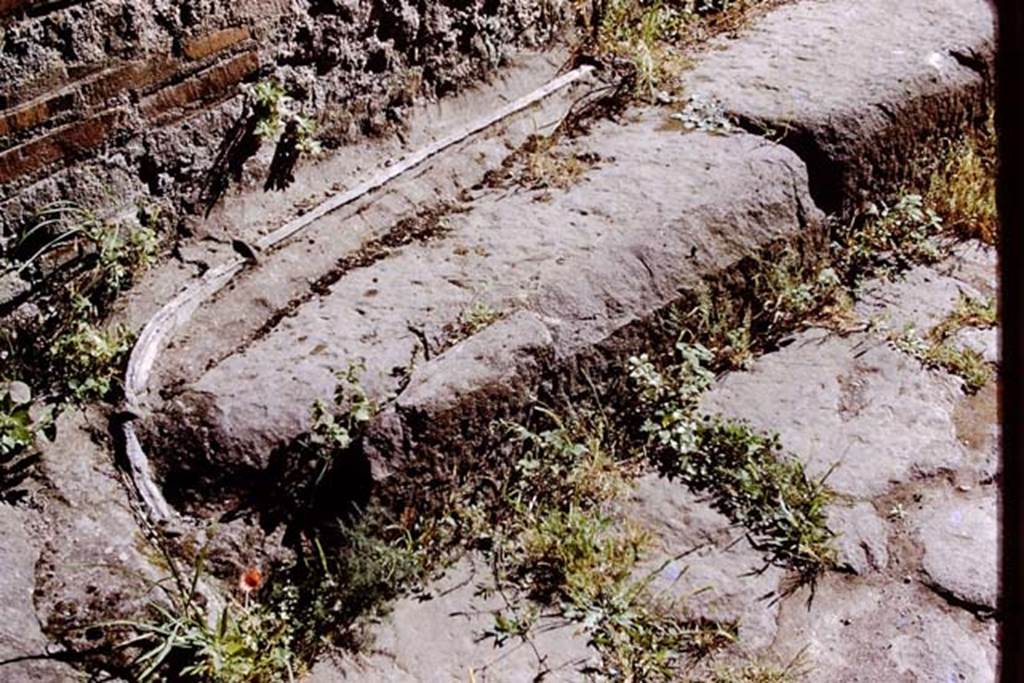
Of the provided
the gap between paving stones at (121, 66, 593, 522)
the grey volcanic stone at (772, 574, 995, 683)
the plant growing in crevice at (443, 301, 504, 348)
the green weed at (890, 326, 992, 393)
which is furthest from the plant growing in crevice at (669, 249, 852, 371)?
the gap between paving stones at (121, 66, 593, 522)

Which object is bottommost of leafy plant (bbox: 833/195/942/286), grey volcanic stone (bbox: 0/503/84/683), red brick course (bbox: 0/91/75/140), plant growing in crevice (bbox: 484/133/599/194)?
leafy plant (bbox: 833/195/942/286)

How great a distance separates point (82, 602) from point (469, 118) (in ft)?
6.72

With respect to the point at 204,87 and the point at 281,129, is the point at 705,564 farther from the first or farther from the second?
the point at 204,87

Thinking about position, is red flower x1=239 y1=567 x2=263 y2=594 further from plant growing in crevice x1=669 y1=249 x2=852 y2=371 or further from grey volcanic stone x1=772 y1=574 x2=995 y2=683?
plant growing in crevice x1=669 y1=249 x2=852 y2=371

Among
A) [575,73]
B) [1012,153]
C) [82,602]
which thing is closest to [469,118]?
[575,73]

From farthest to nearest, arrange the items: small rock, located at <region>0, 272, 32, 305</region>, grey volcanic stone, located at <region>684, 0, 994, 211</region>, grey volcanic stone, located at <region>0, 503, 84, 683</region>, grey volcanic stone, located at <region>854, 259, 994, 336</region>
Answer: grey volcanic stone, located at <region>684, 0, 994, 211</region>
grey volcanic stone, located at <region>854, 259, 994, 336</region>
small rock, located at <region>0, 272, 32, 305</region>
grey volcanic stone, located at <region>0, 503, 84, 683</region>

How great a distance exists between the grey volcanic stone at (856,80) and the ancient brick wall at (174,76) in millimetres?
1034

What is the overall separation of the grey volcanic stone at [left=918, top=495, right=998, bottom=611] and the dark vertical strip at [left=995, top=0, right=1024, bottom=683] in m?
1.76

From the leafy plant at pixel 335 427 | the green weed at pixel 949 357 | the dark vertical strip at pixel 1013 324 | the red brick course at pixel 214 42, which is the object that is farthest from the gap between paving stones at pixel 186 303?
the dark vertical strip at pixel 1013 324

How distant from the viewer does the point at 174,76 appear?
3223 millimetres

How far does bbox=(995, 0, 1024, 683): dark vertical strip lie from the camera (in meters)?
1.18

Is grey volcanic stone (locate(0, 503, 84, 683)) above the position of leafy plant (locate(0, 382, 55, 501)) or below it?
below

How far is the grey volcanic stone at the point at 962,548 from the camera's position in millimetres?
3045

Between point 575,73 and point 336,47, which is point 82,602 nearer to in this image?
point 336,47
